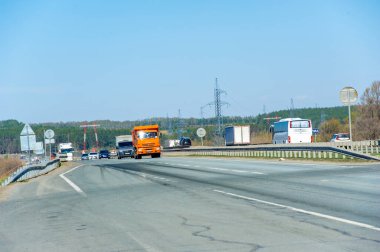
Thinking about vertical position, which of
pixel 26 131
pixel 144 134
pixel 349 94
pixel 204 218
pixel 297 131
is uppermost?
pixel 349 94

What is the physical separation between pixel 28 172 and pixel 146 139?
29024 mm

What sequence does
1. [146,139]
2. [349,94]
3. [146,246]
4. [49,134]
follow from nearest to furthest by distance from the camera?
[146,246] → [349,94] → [49,134] → [146,139]

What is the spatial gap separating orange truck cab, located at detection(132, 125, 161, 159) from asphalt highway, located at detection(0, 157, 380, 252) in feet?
134

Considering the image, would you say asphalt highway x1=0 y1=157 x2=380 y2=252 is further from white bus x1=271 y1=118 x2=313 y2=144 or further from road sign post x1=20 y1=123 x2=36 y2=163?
white bus x1=271 y1=118 x2=313 y2=144

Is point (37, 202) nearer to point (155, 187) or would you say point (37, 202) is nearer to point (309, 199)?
point (155, 187)

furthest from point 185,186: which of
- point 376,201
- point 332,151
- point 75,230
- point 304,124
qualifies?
point 304,124

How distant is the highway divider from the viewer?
2820cm

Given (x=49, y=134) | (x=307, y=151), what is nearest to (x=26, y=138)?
(x=49, y=134)

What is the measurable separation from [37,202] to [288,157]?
85.3ft

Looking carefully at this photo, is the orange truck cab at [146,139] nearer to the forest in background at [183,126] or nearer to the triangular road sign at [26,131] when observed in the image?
the triangular road sign at [26,131]

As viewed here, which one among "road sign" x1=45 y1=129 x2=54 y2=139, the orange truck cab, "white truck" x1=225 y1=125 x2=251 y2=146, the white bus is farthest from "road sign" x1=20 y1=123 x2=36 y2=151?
"white truck" x1=225 y1=125 x2=251 y2=146

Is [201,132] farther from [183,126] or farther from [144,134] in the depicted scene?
[183,126]

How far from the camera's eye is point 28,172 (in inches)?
1298

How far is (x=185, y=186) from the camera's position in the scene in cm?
2136
